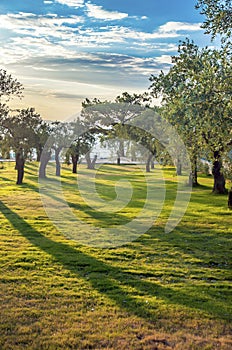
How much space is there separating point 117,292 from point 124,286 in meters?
0.46

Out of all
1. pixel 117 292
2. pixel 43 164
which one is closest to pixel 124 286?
pixel 117 292

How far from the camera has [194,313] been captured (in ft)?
27.3

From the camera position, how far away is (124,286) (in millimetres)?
9867

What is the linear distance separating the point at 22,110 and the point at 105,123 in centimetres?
964

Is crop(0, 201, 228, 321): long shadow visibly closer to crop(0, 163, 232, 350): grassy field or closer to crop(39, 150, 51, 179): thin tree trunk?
crop(0, 163, 232, 350): grassy field

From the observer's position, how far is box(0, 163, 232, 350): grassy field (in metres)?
7.27

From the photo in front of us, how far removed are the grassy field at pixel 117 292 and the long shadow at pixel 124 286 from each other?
0.02 meters

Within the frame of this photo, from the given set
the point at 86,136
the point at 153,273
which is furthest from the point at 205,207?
the point at 86,136

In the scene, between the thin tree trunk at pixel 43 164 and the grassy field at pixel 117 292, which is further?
the thin tree trunk at pixel 43 164

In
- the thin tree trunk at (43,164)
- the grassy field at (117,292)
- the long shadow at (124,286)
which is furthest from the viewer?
the thin tree trunk at (43,164)

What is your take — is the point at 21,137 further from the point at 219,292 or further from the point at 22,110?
the point at 219,292

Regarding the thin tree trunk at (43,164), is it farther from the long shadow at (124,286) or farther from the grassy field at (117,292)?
the long shadow at (124,286)

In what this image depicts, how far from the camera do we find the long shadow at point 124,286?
8.55 m

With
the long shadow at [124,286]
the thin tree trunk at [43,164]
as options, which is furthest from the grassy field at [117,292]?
the thin tree trunk at [43,164]
